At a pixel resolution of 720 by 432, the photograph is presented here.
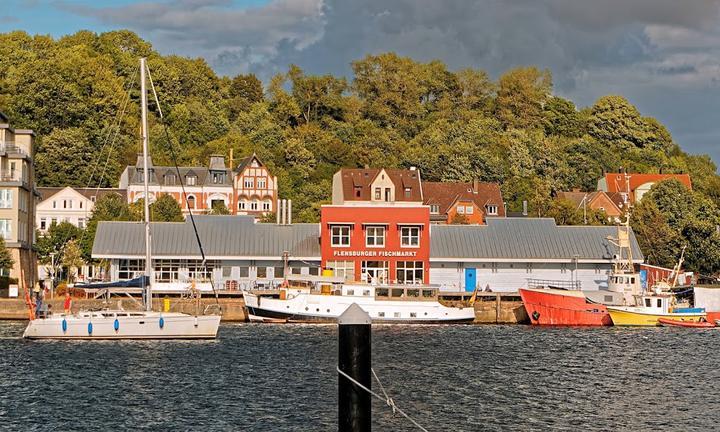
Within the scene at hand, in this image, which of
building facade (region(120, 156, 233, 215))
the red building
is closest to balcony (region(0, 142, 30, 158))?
the red building

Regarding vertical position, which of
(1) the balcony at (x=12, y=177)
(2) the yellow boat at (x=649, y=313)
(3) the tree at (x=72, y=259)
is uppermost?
(1) the balcony at (x=12, y=177)

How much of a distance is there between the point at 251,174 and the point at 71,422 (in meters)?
103

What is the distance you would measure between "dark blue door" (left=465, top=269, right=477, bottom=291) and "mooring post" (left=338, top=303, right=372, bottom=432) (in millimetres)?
72612

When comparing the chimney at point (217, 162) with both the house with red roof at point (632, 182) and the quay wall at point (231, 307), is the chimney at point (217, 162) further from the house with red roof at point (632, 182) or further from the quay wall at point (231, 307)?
the quay wall at point (231, 307)

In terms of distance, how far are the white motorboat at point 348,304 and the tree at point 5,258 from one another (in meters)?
21.6

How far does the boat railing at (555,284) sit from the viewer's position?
94.1 meters

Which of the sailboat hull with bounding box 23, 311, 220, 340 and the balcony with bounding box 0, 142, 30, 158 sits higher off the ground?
the balcony with bounding box 0, 142, 30, 158

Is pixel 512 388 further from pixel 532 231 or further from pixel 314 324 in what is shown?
pixel 532 231

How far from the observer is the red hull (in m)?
86.0

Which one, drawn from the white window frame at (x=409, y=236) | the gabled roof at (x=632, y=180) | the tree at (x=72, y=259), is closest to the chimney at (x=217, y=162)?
the tree at (x=72, y=259)

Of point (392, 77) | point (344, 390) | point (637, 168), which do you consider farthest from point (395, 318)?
point (392, 77)

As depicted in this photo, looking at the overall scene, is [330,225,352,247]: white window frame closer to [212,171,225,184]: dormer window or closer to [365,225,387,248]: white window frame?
[365,225,387,248]: white window frame

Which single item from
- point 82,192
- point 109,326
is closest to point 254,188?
point 82,192

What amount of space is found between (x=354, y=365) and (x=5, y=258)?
76.1 meters
